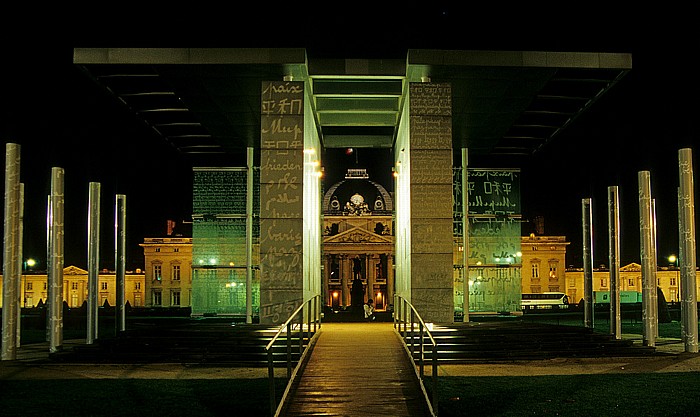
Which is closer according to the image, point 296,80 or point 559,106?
point 296,80

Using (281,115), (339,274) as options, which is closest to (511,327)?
(281,115)

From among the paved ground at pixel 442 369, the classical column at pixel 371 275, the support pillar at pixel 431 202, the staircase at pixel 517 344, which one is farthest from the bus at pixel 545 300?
the support pillar at pixel 431 202

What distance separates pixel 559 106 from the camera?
25812mm

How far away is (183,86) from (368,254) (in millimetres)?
62781

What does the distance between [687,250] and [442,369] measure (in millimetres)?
8479

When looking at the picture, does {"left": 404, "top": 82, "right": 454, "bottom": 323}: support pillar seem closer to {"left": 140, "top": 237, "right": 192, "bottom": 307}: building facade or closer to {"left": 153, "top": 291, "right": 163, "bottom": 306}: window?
{"left": 140, "top": 237, "right": 192, "bottom": 307}: building facade

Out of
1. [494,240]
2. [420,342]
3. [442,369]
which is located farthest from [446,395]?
[494,240]

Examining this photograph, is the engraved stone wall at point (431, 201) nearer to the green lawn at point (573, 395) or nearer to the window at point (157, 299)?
the green lawn at point (573, 395)

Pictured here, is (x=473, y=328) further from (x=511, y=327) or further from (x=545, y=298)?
(x=545, y=298)

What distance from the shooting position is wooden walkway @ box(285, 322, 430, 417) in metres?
12.9

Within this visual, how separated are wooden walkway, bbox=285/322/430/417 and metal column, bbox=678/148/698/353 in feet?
28.0

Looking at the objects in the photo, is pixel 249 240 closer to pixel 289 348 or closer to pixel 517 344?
pixel 517 344

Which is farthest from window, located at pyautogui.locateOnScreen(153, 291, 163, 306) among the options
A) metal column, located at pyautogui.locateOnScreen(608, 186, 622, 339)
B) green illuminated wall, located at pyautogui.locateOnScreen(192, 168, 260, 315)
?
metal column, located at pyautogui.locateOnScreen(608, 186, 622, 339)

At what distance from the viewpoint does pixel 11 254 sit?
21.1m
